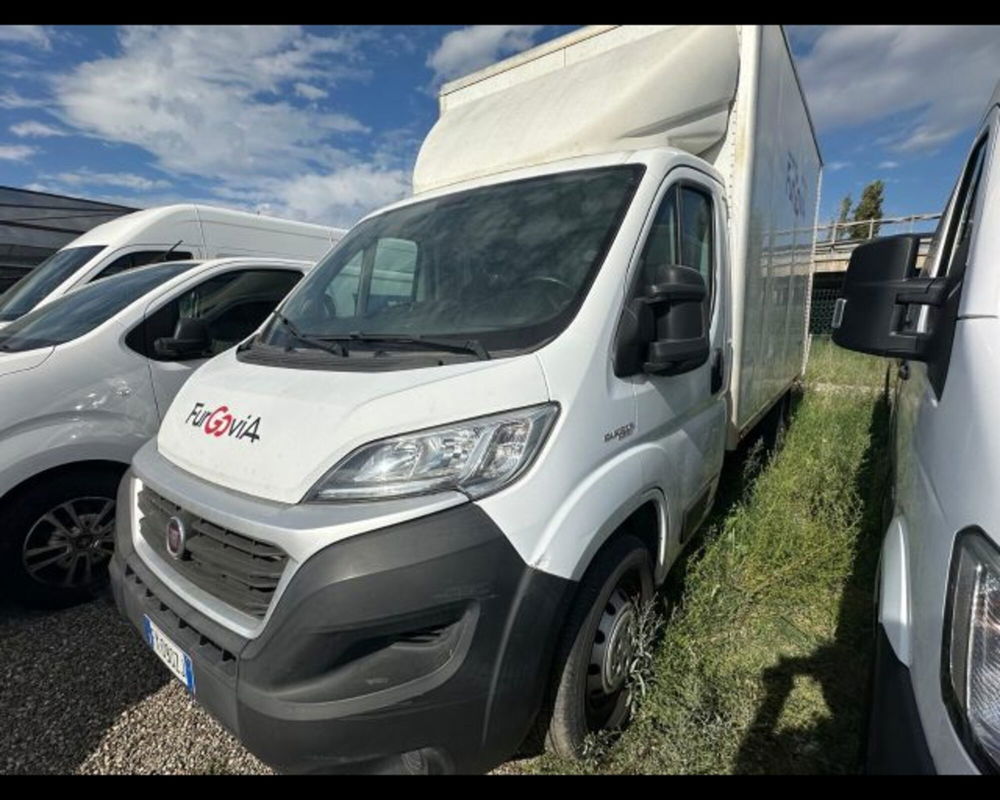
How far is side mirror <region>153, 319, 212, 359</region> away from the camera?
3531mm

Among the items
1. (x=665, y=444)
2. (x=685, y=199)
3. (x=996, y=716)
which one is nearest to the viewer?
(x=996, y=716)

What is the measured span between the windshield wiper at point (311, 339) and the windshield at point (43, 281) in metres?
5.22

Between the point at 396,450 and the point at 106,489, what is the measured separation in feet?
8.62

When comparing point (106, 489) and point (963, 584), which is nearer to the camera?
point (963, 584)

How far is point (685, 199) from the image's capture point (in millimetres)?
2727

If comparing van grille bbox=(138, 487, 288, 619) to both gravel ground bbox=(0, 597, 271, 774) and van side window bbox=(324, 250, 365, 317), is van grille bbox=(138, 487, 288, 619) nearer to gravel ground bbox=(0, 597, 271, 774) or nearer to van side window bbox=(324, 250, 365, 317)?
gravel ground bbox=(0, 597, 271, 774)

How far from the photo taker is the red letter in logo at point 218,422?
2039 mm

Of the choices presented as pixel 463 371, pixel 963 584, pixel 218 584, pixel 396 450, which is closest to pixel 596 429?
pixel 463 371

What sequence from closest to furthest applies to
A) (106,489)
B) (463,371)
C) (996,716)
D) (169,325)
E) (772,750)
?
(996,716)
(463,371)
(772,750)
(106,489)
(169,325)

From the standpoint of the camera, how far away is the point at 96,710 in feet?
8.34

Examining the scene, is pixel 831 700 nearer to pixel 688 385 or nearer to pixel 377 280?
pixel 688 385

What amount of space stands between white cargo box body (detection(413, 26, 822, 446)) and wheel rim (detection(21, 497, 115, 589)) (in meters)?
2.80

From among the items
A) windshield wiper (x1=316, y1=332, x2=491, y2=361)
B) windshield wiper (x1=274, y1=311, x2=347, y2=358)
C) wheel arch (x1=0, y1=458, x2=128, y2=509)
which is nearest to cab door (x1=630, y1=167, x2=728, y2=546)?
windshield wiper (x1=316, y1=332, x2=491, y2=361)

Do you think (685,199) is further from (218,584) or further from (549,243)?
(218,584)
